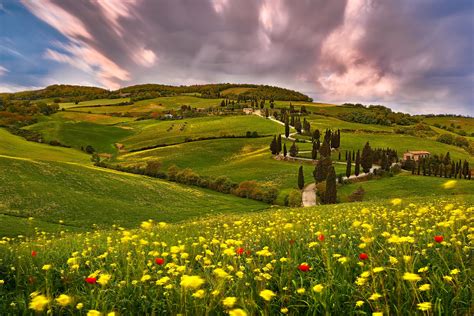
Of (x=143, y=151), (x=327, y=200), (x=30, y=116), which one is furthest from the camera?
(x=30, y=116)

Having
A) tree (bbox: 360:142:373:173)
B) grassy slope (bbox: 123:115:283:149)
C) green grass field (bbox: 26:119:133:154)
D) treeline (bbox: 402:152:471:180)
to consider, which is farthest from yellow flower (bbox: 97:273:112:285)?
grassy slope (bbox: 123:115:283:149)

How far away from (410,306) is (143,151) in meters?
134

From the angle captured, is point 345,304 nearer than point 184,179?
Yes

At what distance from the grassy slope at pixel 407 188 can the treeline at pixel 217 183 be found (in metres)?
18.5

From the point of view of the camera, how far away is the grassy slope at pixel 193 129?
150m

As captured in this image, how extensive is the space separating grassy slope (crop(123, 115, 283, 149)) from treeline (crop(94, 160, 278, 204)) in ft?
152

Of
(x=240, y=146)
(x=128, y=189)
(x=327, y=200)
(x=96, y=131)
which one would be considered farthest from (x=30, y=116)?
(x=327, y=200)

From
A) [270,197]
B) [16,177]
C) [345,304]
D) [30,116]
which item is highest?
[30,116]

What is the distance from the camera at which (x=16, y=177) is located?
4853 cm

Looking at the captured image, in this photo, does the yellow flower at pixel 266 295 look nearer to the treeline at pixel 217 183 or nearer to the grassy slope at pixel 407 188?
the treeline at pixel 217 183

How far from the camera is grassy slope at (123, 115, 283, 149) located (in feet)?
491

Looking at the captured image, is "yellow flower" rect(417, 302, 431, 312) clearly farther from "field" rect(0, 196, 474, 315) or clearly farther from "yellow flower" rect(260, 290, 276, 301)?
"yellow flower" rect(260, 290, 276, 301)

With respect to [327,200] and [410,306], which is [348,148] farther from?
[410,306]

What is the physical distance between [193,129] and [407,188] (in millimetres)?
112721
